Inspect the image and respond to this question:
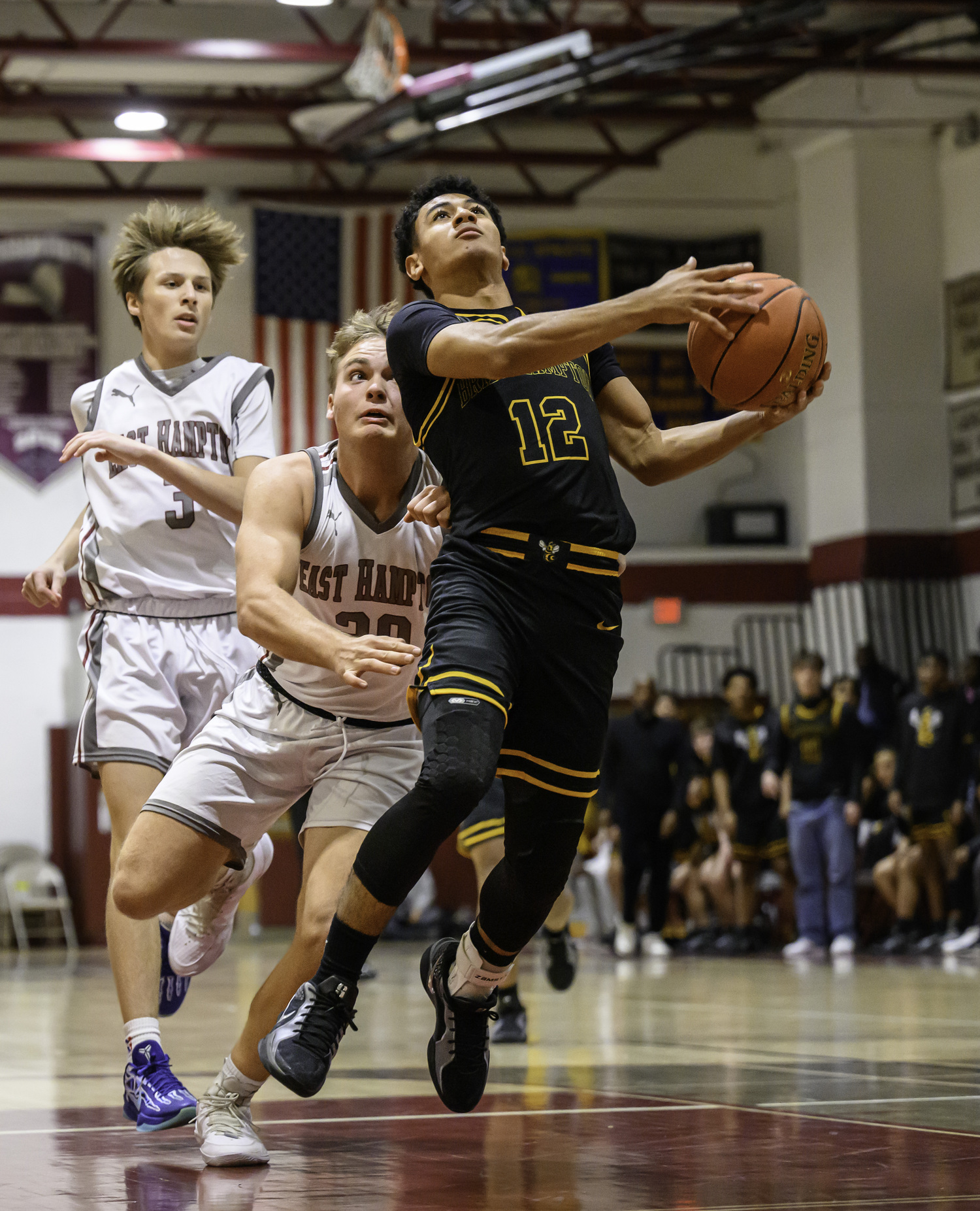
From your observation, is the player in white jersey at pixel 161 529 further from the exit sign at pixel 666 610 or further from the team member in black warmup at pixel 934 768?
the exit sign at pixel 666 610

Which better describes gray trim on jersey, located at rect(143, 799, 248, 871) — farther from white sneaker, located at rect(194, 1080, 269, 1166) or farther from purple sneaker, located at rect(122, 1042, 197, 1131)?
purple sneaker, located at rect(122, 1042, 197, 1131)

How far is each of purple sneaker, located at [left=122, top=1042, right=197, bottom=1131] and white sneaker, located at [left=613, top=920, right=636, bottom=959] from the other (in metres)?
9.59

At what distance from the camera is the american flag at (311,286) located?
17.7 meters

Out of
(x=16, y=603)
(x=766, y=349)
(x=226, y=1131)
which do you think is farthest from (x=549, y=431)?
(x=16, y=603)

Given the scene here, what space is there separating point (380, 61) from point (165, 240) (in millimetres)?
8990

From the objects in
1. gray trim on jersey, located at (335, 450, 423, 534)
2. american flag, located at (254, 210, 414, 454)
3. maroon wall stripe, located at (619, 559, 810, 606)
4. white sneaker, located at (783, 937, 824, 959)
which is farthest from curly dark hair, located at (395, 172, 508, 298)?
maroon wall stripe, located at (619, 559, 810, 606)

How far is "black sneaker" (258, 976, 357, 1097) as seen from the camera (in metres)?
3.38

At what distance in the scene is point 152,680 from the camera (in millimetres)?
4695

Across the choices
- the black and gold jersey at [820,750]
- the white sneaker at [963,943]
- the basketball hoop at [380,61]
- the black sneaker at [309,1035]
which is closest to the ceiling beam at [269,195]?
the basketball hoop at [380,61]

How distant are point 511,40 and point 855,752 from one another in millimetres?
6736

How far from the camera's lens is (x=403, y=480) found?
4188mm

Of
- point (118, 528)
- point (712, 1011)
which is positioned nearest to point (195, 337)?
point (118, 528)

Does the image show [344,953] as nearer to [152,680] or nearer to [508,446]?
[508,446]

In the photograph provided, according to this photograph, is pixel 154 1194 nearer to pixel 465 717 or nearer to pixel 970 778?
pixel 465 717
